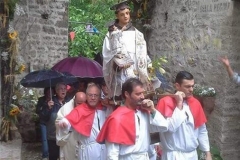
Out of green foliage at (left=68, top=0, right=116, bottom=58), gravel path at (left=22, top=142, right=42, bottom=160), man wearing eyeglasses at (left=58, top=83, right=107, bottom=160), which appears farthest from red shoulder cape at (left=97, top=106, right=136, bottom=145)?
green foliage at (left=68, top=0, right=116, bottom=58)

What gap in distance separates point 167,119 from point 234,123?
2.99m

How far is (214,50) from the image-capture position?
707cm

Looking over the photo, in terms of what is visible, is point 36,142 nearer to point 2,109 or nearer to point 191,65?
point 2,109

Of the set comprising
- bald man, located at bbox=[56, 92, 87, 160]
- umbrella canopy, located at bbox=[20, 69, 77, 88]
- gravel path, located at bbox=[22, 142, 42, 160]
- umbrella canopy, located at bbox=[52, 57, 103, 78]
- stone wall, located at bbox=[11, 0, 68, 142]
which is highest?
stone wall, located at bbox=[11, 0, 68, 142]

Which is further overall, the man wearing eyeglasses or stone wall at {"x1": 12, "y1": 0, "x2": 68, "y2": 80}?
stone wall at {"x1": 12, "y1": 0, "x2": 68, "y2": 80}

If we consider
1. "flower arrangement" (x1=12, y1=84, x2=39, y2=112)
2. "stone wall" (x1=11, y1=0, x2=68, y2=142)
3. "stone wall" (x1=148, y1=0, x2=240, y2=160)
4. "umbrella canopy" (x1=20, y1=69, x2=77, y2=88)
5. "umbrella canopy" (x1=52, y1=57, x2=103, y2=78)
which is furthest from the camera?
"stone wall" (x1=11, y1=0, x2=68, y2=142)

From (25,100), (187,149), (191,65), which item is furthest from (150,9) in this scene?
(187,149)

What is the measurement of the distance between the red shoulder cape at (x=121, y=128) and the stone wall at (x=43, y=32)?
6878 millimetres

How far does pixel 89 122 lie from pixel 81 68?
10.6 feet

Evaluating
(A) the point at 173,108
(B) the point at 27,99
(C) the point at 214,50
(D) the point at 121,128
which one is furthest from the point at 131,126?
(B) the point at 27,99

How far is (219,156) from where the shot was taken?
253 inches

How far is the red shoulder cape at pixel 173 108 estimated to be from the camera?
4.19 meters

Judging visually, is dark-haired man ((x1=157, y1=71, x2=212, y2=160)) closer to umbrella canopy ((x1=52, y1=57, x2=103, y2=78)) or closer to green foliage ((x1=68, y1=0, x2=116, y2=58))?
umbrella canopy ((x1=52, y1=57, x2=103, y2=78))

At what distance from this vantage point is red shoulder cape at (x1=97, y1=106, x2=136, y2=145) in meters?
3.74
